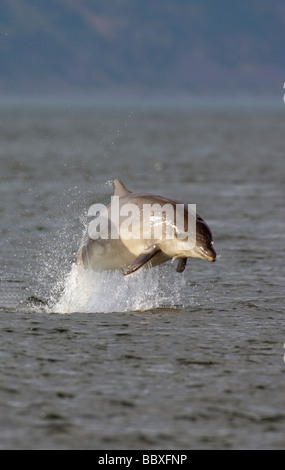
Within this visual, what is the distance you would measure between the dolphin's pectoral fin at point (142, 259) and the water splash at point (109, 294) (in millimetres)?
1526

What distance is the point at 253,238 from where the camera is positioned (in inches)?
1203

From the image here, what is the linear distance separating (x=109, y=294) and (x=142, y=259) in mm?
2155

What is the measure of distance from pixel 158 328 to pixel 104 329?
3.30 feet

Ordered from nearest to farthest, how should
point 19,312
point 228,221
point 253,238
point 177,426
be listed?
1. point 177,426
2. point 19,312
3. point 253,238
4. point 228,221

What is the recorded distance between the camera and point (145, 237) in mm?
18844

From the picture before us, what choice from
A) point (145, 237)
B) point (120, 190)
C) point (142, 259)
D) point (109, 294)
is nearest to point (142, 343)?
point (142, 259)

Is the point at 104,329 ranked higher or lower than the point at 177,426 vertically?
higher

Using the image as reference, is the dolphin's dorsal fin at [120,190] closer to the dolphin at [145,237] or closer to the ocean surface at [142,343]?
the dolphin at [145,237]

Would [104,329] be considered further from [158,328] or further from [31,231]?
[31,231]

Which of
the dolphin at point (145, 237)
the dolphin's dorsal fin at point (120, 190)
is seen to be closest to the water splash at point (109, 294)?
the dolphin at point (145, 237)

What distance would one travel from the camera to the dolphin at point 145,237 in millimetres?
18562

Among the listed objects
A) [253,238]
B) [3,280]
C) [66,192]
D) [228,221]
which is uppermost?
[66,192]

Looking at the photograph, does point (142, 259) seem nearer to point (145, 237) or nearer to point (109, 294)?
point (145, 237)
